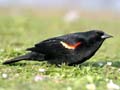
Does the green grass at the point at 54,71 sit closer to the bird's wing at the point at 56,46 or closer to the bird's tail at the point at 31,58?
the bird's tail at the point at 31,58

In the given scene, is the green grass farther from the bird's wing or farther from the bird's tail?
the bird's wing

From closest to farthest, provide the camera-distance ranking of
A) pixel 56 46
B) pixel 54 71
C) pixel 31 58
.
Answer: pixel 54 71
pixel 56 46
pixel 31 58

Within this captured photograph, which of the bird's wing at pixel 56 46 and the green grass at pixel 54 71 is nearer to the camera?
the green grass at pixel 54 71

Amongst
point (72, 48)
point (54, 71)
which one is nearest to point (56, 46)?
point (72, 48)

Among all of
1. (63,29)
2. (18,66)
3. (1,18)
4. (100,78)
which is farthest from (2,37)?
(100,78)

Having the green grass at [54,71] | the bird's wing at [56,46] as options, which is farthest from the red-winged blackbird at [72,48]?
the green grass at [54,71]

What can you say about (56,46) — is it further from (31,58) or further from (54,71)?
(54,71)

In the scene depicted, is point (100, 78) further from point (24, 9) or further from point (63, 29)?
point (24, 9)
